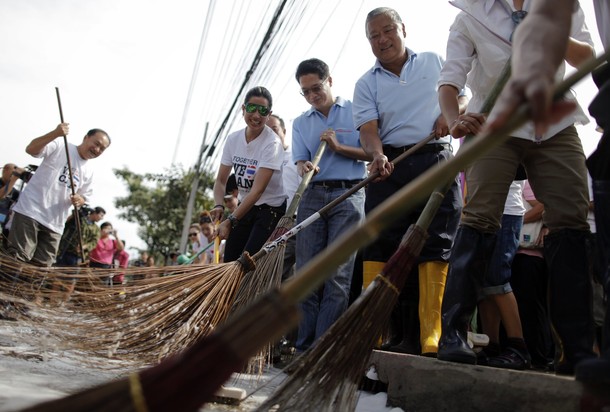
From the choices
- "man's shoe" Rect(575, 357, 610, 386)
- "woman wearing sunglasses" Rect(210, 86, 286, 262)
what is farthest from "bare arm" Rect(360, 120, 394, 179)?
"man's shoe" Rect(575, 357, 610, 386)

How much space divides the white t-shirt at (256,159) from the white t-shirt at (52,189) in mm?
1622

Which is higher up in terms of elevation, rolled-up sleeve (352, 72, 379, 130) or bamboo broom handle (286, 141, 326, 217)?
rolled-up sleeve (352, 72, 379, 130)

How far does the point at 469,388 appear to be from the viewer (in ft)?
6.51

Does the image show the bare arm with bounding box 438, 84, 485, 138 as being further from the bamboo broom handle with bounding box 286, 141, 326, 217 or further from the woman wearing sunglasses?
the woman wearing sunglasses

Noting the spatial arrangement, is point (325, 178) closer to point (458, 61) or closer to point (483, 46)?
point (458, 61)

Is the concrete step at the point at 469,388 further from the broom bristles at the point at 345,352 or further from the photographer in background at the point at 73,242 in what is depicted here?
the photographer in background at the point at 73,242

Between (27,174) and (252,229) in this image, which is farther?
(27,174)

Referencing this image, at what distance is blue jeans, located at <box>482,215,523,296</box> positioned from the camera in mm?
3202

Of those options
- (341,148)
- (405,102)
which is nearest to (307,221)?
(341,148)

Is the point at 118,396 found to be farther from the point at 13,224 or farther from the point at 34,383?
the point at 13,224

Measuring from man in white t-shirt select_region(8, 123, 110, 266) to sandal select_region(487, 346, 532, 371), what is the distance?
380cm

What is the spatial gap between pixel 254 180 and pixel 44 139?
207 centimetres

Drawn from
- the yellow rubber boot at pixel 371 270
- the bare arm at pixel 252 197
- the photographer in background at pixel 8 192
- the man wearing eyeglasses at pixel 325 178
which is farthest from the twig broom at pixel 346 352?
the photographer in background at pixel 8 192

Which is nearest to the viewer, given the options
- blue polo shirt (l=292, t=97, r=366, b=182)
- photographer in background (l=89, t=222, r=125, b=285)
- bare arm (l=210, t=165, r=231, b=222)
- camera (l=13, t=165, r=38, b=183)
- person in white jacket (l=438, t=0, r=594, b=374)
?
person in white jacket (l=438, t=0, r=594, b=374)
